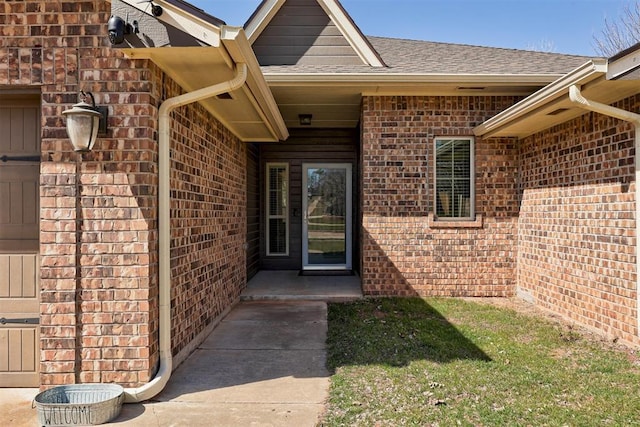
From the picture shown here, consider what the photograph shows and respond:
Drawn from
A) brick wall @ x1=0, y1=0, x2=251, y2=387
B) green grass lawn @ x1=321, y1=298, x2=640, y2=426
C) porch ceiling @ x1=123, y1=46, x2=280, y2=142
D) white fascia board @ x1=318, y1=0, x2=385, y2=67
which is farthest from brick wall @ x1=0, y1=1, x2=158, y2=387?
white fascia board @ x1=318, y1=0, x2=385, y2=67

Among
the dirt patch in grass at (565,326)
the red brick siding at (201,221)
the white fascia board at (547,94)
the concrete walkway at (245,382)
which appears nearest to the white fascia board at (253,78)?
the red brick siding at (201,221)

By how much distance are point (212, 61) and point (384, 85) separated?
3568 mm

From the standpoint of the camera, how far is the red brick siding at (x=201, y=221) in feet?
12.6

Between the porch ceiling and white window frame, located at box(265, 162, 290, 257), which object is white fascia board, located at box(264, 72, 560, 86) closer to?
the porch ceiling

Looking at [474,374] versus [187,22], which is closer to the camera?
[187,22]

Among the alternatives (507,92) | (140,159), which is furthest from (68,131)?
(507,92)

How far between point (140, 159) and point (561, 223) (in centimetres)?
503

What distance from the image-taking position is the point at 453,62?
685cm

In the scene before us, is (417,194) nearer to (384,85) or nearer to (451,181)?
(451,181)

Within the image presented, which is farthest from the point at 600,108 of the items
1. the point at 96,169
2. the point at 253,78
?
the point at 96,169

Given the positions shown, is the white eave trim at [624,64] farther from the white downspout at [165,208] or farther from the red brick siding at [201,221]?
the red brick siding at [201,221]

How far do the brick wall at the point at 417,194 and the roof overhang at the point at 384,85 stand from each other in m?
0.18

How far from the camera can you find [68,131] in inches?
118

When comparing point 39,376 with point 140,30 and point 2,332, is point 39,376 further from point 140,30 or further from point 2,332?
point 140,30
